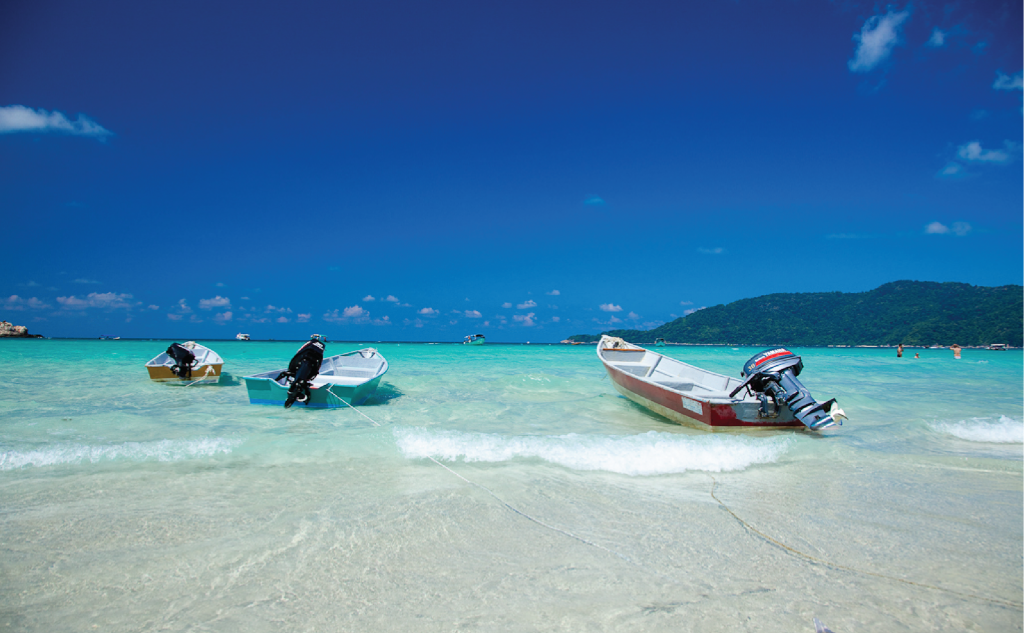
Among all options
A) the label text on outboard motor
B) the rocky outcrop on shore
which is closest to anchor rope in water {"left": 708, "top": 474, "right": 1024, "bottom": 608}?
the label text on outboard motor

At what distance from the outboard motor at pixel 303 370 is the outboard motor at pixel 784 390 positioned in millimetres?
10141

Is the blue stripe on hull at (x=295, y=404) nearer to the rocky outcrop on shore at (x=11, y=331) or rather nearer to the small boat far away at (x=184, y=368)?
the small boat far away at (x=184, y=368)

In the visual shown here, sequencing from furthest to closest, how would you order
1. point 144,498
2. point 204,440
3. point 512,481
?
1. point 204,440
2. point 512,481
3. point 144,498

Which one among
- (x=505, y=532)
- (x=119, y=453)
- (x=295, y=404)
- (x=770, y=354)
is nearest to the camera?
(x=505, y=532)

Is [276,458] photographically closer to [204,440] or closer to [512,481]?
[204,440]

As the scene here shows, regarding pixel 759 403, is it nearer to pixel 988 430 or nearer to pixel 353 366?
pixel 988 430

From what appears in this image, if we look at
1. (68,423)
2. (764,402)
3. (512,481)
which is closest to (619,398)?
(764,402)

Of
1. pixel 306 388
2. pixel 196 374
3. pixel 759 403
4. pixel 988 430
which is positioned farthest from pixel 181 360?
pixel 988 430

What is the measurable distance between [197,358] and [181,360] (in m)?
2.16

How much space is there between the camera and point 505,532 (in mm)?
4078

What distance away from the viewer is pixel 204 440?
6.88 m

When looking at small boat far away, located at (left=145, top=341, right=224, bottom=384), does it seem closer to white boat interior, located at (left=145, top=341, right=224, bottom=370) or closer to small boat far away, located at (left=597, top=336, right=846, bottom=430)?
white boat interior, located at (left=145, top=341, right=224, bottom=370)

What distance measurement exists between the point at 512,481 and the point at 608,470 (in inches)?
57.5

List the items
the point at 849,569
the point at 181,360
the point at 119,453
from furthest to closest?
1. the point at 181,360
2. the point at 119,453
3. the point at 849,569
